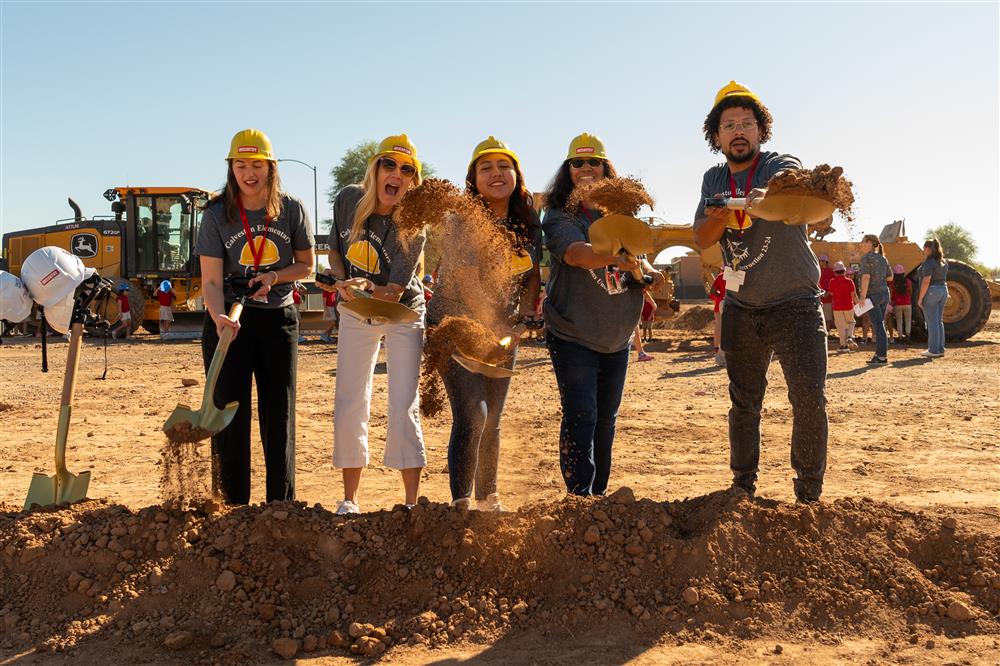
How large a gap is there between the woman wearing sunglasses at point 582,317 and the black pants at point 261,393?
4.13 ft

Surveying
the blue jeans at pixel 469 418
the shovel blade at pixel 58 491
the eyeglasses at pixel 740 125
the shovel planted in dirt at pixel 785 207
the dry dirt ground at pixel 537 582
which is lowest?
the dry dirt ground at pixel 537 582

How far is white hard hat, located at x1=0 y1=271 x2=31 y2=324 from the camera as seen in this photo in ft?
11.8

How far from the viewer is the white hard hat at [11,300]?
3.61 m

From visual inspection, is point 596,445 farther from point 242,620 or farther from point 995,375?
point 995,375

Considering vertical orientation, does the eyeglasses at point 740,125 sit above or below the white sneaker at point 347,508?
above

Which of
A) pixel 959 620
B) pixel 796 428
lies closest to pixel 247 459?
pixel 796 428

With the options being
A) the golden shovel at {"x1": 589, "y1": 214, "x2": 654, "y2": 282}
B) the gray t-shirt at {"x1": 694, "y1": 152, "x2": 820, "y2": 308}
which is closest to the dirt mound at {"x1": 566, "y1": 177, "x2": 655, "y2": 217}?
the golden shovel at {"x1": 589, "y1": 214, "x2": 654, "y2": 282}

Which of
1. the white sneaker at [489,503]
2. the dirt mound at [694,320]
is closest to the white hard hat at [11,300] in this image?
the white sneaker at [489,503]

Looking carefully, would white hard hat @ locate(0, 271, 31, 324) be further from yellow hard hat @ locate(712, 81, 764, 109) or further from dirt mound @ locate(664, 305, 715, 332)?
→ dirt mound @ locate(664, 305, 715, 332)

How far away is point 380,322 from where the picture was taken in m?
3.99

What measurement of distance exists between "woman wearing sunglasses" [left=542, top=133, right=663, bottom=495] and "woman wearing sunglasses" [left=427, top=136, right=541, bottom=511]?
0.41 ft

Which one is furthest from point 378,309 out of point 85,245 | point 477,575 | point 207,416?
point 85,245

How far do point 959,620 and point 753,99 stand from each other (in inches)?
87.4

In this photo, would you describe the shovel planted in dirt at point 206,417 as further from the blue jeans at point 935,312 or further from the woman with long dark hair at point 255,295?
the blue jeans at point 935,312
